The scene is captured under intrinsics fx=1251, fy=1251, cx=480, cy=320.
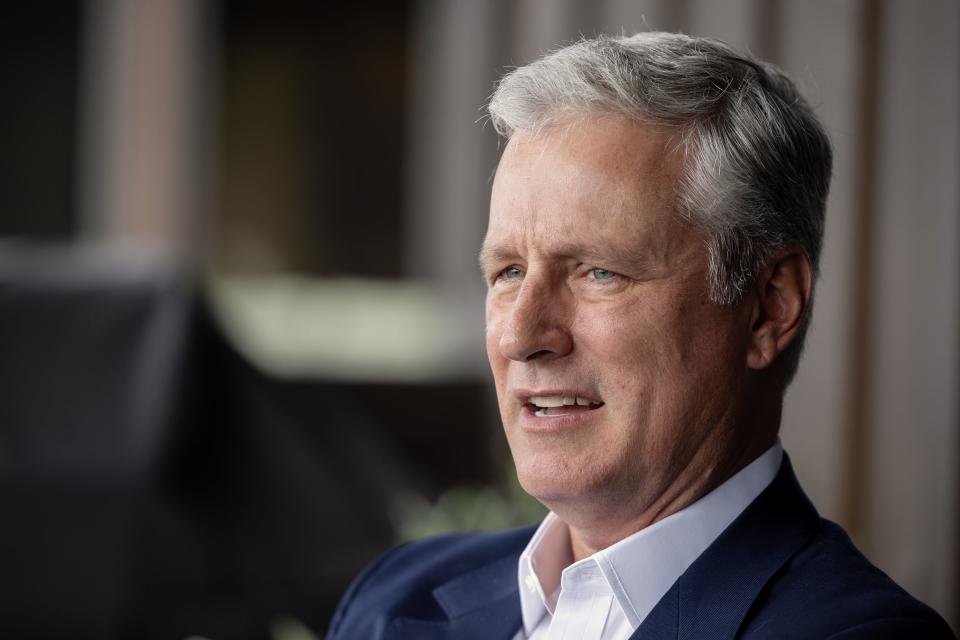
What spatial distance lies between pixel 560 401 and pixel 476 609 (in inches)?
12.7

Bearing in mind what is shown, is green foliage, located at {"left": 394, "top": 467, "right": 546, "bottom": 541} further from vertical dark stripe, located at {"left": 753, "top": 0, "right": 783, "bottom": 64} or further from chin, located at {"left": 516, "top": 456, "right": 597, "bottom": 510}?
chin, located at {"left": 516, "top": 456, "right": 597, "bottom": 510}

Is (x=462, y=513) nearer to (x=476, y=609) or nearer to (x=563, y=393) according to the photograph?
(x=476, y=609)

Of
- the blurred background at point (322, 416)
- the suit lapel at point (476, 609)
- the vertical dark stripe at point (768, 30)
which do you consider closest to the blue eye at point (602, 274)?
the suit lapel at point (476, 609)

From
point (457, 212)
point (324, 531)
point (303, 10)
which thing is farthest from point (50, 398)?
point (303, 10)

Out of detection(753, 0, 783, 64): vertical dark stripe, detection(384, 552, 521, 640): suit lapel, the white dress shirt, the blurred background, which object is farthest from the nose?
detection(753, 0, 783, 64): vertical dark stripe

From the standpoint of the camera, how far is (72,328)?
3.18 m

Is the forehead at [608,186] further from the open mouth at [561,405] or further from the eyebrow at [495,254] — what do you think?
the open mouth at [561,405]

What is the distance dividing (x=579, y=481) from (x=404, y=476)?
2160 mm

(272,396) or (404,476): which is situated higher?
(272,396)

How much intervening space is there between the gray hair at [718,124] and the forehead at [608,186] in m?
0.02

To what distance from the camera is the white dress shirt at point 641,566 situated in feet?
4.36

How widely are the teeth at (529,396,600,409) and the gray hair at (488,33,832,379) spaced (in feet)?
0.59

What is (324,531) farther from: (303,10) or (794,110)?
(303,10)

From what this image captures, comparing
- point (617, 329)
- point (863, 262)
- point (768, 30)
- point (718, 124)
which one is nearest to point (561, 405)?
point (617, 329)
